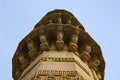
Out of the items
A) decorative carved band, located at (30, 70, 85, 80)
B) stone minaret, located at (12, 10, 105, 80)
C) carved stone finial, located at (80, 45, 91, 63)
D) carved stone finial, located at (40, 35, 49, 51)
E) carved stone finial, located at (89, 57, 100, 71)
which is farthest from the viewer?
carved stone finial, located at (89, 57, 100, 71)

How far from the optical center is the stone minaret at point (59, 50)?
42.6 feet

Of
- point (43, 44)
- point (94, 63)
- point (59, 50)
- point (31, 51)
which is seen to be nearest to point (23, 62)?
point (31, 51)

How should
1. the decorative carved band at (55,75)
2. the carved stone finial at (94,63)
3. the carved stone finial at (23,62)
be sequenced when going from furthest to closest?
1. the carved stone finial at (94,63)
2. the carved stone finial at (23,62)
3. the decorative carved band at (55,75)

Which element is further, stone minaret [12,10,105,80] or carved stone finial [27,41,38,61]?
carved stone finial [27,41,38,61]

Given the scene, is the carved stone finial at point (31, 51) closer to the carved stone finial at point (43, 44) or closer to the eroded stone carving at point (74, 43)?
the carved stone finial at point (43, 44)

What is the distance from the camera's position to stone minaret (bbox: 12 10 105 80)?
13.0m

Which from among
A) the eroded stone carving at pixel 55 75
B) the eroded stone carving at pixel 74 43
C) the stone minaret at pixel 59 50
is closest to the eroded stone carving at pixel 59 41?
the stone minaret at pixel 59 50

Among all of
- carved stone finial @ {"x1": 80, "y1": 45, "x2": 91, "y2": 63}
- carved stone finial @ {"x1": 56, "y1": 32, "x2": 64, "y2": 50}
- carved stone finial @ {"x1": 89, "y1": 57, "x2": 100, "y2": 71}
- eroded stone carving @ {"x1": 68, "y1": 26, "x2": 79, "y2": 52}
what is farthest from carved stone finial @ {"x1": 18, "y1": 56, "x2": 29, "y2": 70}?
carved stone finial @ {"x1": 89, "y1": 57, "x2": 100, "y2": 71}

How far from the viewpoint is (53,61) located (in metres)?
12.9

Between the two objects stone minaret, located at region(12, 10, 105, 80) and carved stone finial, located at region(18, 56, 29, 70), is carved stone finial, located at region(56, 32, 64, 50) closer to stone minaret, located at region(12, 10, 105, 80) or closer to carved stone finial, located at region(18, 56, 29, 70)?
stone minaret, located at region(12, 10, 105, 80)

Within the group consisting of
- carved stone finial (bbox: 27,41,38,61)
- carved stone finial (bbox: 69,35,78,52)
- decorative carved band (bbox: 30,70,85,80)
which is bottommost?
decorative carved band (bbox: 30,70,85,80)

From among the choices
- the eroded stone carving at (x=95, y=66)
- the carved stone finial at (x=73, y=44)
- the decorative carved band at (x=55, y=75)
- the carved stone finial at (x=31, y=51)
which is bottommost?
the eroded stone carving at (x=95, y=66)

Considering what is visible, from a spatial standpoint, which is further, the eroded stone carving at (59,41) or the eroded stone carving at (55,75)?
the eroded stone carving at (59,41)

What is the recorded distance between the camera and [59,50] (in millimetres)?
13562
